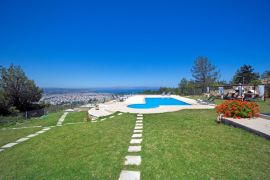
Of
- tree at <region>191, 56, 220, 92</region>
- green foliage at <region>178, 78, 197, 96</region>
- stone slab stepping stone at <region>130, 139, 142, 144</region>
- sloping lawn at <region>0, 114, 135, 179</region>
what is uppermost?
tree at <region>191, 56, 220, 92</region>

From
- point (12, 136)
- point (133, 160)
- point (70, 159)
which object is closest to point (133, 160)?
point (133, 160)

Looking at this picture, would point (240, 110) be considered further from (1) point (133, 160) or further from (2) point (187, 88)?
(2) point (187, 88)

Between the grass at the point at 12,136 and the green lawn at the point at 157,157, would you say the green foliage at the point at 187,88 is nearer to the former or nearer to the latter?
the green lawn at the point at 157,157

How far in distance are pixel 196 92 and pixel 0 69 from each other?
84.3 feet

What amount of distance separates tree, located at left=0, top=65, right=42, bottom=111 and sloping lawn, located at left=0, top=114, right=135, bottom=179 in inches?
692

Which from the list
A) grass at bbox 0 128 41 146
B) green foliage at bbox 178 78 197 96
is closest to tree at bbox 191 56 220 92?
green foliage at bbox 178 78 197 96

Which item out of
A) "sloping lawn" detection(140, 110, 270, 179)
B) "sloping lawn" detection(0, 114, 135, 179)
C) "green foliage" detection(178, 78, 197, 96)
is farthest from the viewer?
"green foliage" detection(178, 78, 197, 96)

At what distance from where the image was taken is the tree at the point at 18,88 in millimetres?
17547

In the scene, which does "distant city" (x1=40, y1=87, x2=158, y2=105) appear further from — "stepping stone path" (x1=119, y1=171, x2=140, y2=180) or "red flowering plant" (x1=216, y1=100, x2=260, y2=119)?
"stepping stone path" (x1=119, y1=171, x2=140, y2=180)

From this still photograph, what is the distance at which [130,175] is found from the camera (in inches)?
94.3

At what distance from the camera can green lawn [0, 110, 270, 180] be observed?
7.89ft

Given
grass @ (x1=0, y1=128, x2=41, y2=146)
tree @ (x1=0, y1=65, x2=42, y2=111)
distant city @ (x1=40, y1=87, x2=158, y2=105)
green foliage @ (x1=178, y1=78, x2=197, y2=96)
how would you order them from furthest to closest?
green foliage @ (x1=178, y1=78, x2=197, y2=96), tree @ (x1=0, y1=65, x2=42, y2=111), distant city @ (x1=40, y1=87, x2=158, y2=105), grass @ (x1=0, y1=128, x2=41, y2=146)

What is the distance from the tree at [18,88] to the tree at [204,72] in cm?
2513

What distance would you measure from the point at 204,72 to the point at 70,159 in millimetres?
26886
